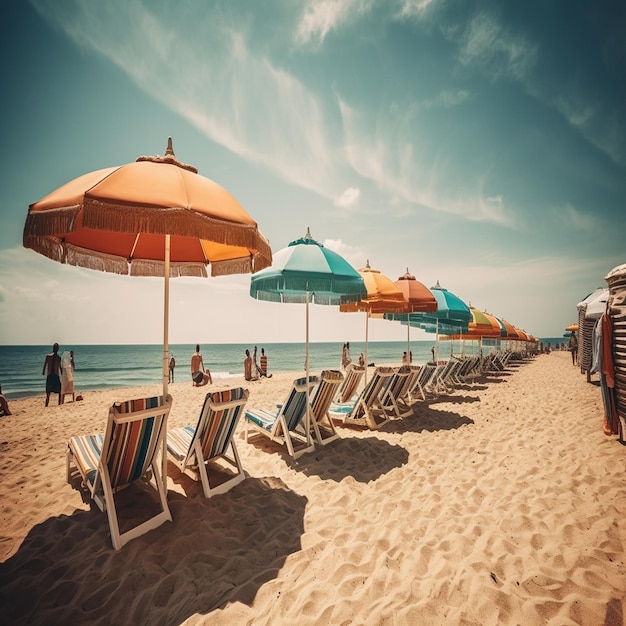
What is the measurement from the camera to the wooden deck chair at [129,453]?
2.33m

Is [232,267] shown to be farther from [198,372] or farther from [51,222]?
[198,372]

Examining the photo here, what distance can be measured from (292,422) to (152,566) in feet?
7.62

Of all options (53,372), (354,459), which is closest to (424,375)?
(354,459)

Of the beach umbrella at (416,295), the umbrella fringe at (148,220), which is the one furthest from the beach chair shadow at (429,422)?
the umbrella fringe at (148,220)

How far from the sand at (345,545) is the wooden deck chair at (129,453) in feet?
0.41

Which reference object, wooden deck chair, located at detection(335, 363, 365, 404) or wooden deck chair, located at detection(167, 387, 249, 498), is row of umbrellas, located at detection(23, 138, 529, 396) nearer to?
wooden deck chair, located at detection(167, 387, 249, 498)

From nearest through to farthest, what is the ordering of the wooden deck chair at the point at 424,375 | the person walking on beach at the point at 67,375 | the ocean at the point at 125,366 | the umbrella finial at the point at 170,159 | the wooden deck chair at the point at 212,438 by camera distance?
the umbrella finial at the point at 170,159 → the wooden deck chair at the point at 212,438 → the wooden deck chair at the point at 424,375 → the person walking on beach at the point at 67,375 → the ocean at the point at 125,366

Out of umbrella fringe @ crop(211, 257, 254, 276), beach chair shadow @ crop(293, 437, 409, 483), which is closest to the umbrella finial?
umbrella fringe @ crop(211, 257, 254, 276)

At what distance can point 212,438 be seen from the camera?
3.14m

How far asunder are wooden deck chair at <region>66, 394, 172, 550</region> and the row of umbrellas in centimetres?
30

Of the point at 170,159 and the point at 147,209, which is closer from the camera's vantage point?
the point at 147,209

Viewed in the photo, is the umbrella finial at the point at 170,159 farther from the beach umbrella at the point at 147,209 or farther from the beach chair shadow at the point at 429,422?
the beach chair shadow at the point at 429,422

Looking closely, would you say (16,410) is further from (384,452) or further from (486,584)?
(486,584)

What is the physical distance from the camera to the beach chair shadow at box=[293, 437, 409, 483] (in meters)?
3.67
